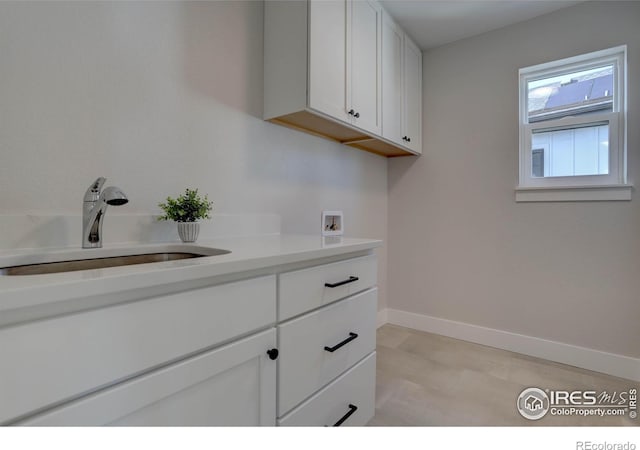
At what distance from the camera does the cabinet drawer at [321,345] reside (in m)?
0.90

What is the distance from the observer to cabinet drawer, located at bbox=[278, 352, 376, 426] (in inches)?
37.9

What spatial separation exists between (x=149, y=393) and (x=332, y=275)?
2.07ft

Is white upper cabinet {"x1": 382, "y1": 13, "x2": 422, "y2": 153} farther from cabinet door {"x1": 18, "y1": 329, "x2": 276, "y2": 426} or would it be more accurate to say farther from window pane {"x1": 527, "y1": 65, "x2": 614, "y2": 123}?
cabinet door {"x1": 18, "y1": 329, "x2": 276, "y2": 426}

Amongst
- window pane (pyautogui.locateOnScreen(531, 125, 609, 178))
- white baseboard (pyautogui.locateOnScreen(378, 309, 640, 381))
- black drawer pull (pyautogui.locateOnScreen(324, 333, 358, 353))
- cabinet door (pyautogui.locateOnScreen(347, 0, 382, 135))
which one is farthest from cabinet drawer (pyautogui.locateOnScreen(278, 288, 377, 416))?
window pane (pyautogui.locateOnScreen(531, 125, 609, 178))

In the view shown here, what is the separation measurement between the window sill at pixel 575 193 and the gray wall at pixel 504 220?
0.04 meters

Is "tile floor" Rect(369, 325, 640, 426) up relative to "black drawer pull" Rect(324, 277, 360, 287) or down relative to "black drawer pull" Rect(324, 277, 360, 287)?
down

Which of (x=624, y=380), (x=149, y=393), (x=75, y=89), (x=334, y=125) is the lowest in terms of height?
(x=624, y=380)

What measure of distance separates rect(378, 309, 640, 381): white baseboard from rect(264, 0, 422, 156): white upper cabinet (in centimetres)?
156

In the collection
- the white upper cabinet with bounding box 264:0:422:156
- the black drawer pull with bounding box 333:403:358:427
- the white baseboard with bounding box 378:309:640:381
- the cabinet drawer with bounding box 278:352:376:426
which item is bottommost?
the white baseboard with bounding box 378:309:640:381

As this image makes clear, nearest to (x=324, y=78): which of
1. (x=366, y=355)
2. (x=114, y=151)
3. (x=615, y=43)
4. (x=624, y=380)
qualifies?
(x=114, y=151)

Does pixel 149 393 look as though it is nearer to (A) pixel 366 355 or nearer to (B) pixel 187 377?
(B) pixel 187 377

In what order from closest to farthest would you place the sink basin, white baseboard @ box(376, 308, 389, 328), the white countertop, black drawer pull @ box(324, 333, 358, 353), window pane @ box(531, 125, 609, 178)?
the white countertop, the sink basin, black drawer pull @ box(324, 333, 358, 353), window pane @ box(531, 125, 609, 178), white baseboard @ box(376, 308, 389, 328)

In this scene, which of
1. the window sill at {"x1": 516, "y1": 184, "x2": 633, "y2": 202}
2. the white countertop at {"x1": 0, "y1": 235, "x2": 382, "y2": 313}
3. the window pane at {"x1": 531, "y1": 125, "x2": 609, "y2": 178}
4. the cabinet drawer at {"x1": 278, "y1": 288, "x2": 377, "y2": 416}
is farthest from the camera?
the window pane at {"x1": 531, "y1": 125, "x2": 609, "y2": 178}

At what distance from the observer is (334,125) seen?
1694 millimetres
